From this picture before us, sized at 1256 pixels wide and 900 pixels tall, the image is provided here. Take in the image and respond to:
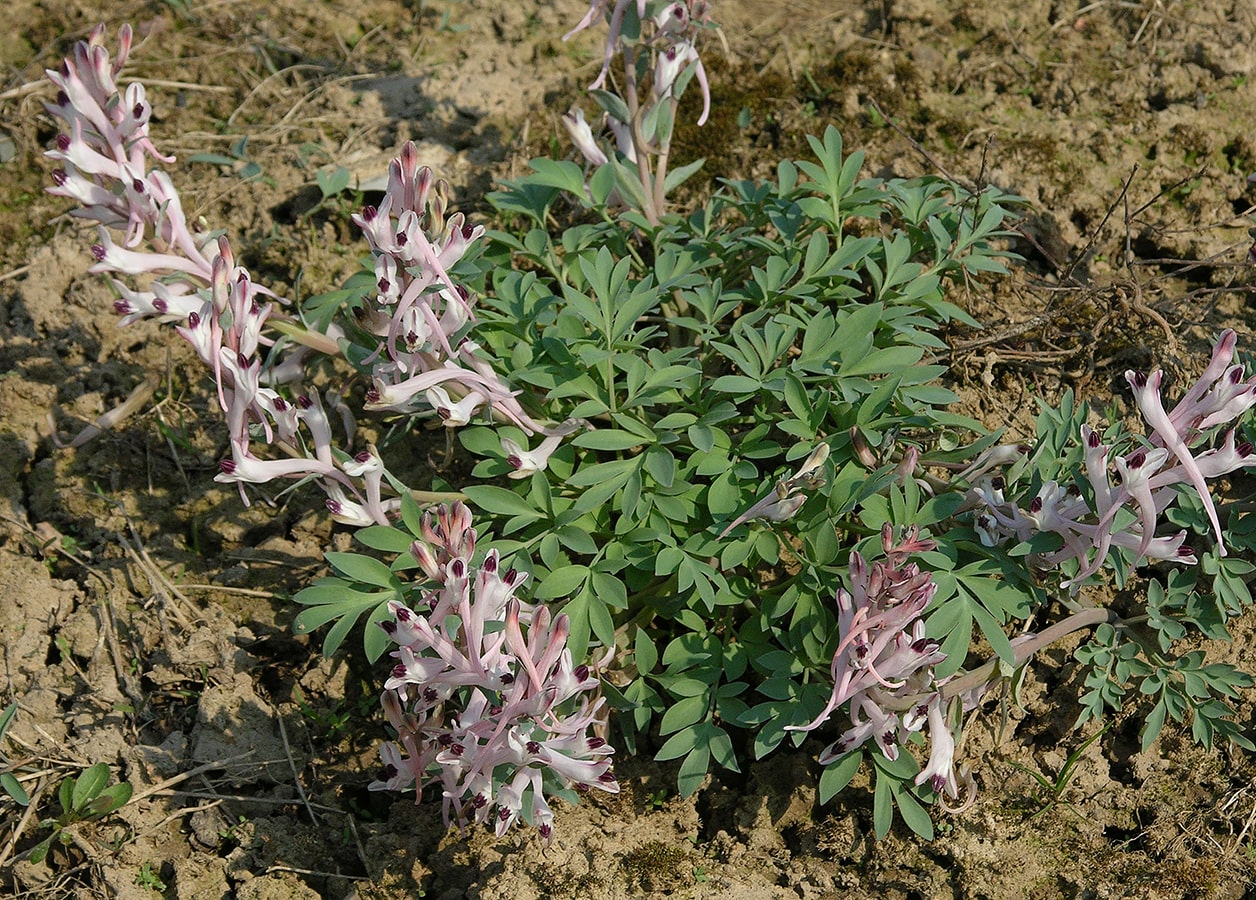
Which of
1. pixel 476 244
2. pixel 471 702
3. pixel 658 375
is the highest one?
pixel 476 244

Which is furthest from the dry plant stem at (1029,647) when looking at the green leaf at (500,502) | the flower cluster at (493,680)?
the green leaf at (500,502)

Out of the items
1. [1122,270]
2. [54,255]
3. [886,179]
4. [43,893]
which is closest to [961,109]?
[886,179]

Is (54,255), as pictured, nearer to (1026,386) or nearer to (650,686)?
(650,686)

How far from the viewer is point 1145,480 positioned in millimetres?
2582

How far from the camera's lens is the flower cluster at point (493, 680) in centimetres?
252

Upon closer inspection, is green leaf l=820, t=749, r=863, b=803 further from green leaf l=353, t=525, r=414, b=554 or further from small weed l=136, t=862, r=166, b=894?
small weed l=136, t=862, r=166, b=894

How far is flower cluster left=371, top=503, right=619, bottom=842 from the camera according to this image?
2.52 metres

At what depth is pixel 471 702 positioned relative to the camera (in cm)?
263

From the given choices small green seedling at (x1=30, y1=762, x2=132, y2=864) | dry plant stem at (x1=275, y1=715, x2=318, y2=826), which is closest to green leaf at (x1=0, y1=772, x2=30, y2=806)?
small green seedling at (x1=30, y1=762, x2=132, y2=864)

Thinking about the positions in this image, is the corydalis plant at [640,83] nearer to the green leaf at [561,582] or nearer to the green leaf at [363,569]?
the green leaf at [561,582]

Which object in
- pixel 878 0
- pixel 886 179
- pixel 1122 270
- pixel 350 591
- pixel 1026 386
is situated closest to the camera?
pixel 350 591

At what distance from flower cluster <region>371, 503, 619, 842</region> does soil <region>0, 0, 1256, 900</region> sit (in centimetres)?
35

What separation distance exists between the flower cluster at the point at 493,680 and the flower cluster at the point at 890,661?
22.0 inches

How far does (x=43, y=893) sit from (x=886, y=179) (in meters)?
3.76
